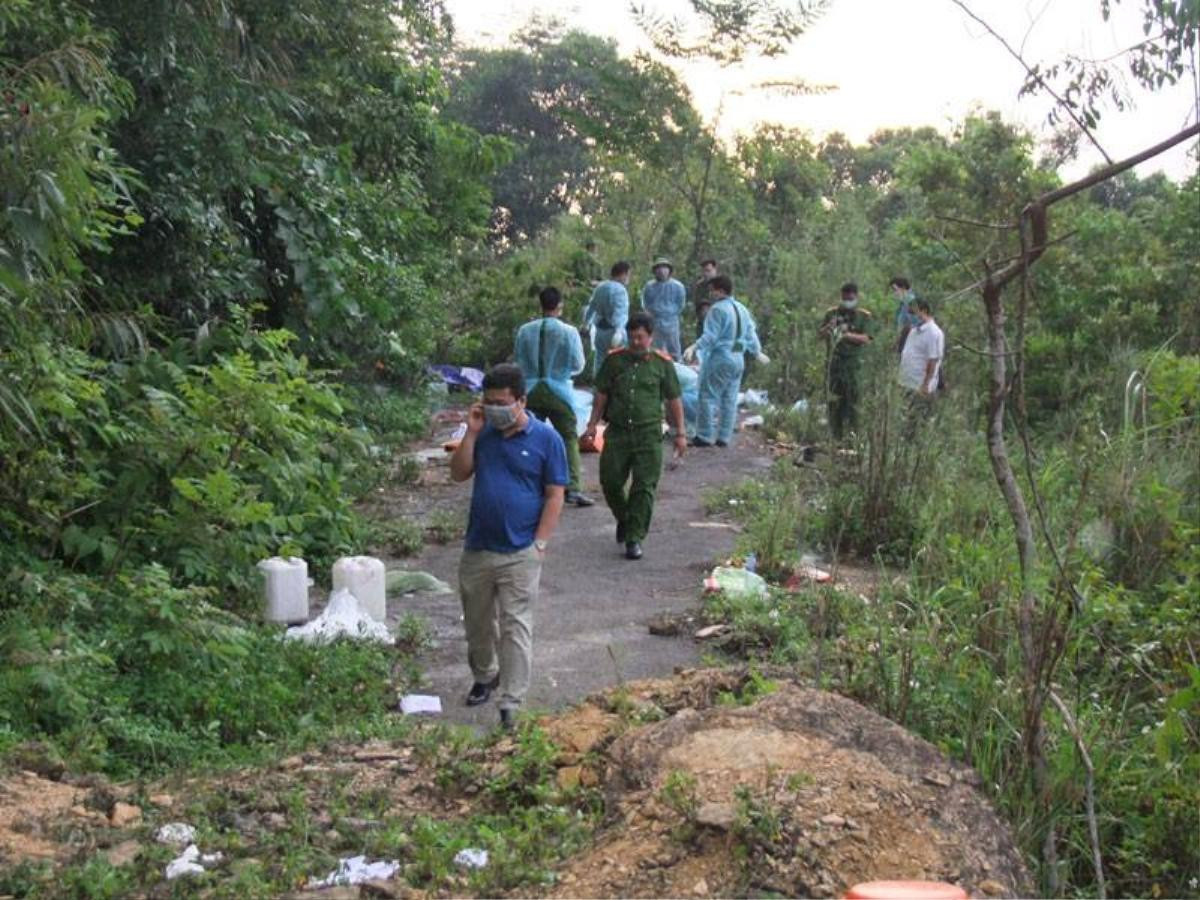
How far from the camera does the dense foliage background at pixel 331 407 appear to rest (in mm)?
5707

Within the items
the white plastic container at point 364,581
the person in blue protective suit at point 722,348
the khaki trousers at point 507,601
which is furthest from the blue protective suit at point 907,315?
the khaki trousers at point 507,601

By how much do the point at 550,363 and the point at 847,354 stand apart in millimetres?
3845

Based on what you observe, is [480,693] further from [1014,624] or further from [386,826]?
[1014,624]

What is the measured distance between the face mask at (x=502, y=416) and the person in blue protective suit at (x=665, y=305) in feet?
31.6

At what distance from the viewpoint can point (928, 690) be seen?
219 inches

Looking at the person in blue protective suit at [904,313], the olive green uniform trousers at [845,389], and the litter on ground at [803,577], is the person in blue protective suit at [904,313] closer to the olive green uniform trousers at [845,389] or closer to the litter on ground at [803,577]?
the olive green uniform trousers at [845,389]

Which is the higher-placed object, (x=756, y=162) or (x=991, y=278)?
(x=756, y=162)

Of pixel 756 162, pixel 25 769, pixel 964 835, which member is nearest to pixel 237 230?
pixel 25 769

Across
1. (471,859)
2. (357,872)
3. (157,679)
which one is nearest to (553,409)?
(157,679)

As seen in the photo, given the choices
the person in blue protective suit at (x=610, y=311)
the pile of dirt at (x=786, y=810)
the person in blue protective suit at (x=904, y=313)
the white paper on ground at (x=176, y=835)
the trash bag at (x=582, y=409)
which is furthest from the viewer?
the person in blue protective suit at (x=610, y=311)

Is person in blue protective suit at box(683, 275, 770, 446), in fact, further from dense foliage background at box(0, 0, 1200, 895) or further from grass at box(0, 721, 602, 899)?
grass at box(0, 721, 602, 899)

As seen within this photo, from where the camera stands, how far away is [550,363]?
1030 cm

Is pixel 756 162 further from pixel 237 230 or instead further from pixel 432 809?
pixel 432 809

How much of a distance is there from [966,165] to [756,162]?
4412 mm
